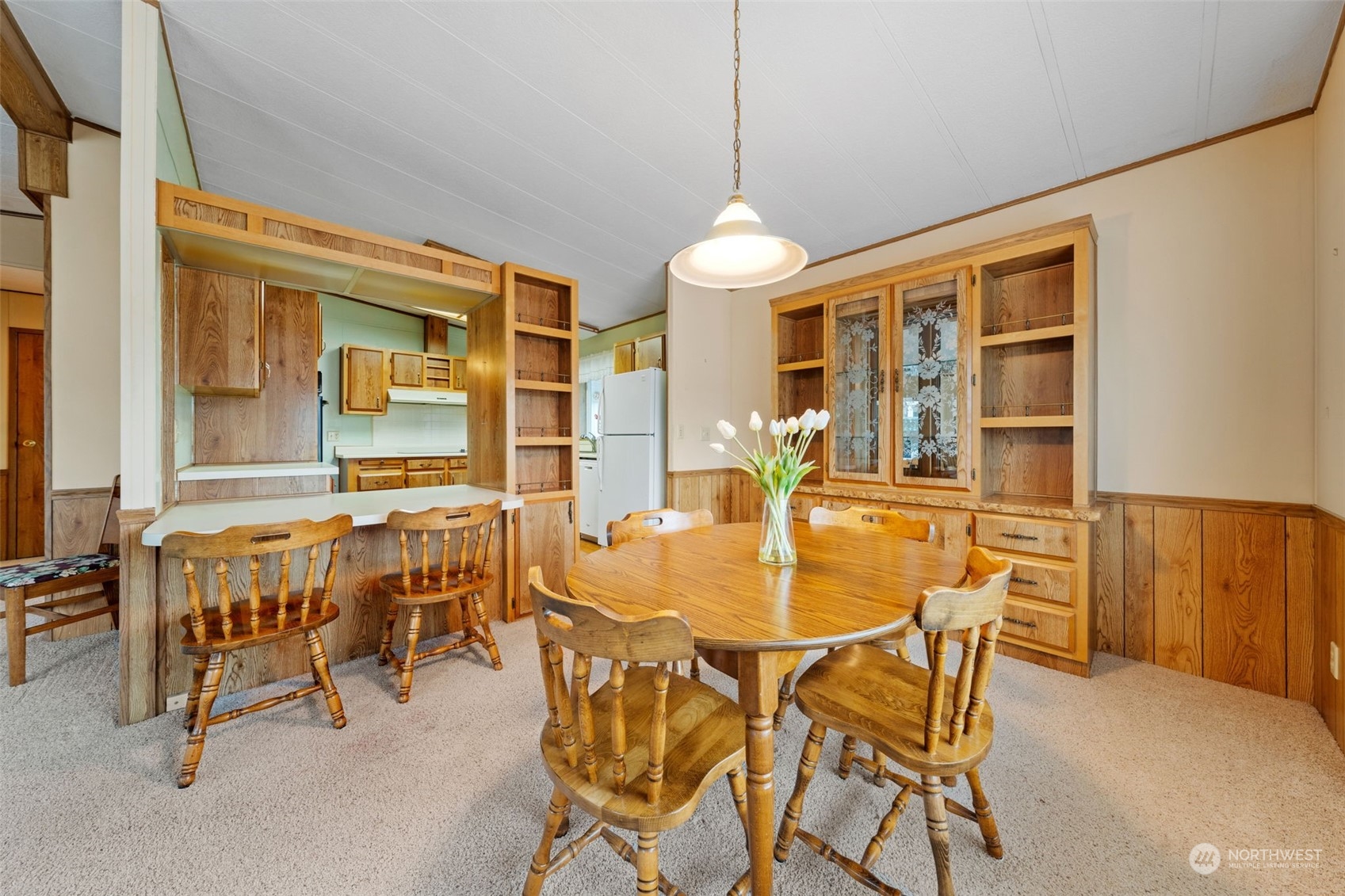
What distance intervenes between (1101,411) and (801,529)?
185 cm

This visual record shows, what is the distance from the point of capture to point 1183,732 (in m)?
1.82

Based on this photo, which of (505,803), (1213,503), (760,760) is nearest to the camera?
(760,760)

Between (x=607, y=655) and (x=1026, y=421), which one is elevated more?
(x=1026, y=421)

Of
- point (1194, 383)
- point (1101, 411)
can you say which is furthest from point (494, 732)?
point (1194, 383)

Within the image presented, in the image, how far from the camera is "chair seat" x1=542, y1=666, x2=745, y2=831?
91 cm

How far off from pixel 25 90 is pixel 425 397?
3.63 meters

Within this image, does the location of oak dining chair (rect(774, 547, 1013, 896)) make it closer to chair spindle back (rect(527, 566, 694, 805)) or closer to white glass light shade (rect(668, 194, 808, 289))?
chair spindle back (rect(527, 566, 694, 805))

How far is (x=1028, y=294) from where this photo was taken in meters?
2.73

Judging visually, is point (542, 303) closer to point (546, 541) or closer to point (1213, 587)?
point (546, 541)

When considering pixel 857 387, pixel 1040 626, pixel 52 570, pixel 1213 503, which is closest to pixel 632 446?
pixel 857 387

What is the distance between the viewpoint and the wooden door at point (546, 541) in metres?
3.00

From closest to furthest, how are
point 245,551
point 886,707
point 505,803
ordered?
point 886,707
point 505,803
point 245,551

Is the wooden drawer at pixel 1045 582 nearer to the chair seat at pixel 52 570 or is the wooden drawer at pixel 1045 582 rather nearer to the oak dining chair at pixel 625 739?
the oak dining chair at pixel 625 739

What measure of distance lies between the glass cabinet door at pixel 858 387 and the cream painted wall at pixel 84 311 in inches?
166
